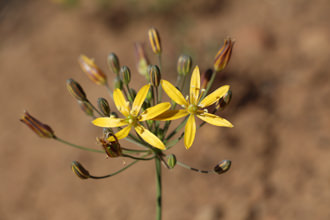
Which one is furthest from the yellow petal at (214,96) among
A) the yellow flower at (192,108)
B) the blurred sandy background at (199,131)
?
Result: the blurred sandy background at (199,131)

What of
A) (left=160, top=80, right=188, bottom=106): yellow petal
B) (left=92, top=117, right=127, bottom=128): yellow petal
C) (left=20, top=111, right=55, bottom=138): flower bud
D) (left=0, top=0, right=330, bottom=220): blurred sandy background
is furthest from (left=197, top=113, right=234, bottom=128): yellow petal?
(left=0, top=0, right=330, bottom=220): blurred sandy background

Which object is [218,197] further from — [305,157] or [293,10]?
[293,10]

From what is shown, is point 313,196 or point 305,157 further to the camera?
point 305,157

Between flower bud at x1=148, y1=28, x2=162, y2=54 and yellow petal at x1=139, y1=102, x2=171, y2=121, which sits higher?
flower bud at x1=148, y1=28, x2=162, y2=54

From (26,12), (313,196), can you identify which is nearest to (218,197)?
(313,196)

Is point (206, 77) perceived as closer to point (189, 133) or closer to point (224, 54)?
point (224, 54)

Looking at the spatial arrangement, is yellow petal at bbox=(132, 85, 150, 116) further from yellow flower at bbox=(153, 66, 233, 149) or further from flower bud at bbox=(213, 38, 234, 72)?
flower bud at bbox=(213, 38, 234, 72)

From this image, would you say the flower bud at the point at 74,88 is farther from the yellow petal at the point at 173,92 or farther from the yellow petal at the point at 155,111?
the yellow petal at the point at 173,92

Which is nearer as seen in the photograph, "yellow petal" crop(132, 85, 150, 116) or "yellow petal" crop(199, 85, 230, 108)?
"yellow petal" crop(132, 85, 150, 116)
